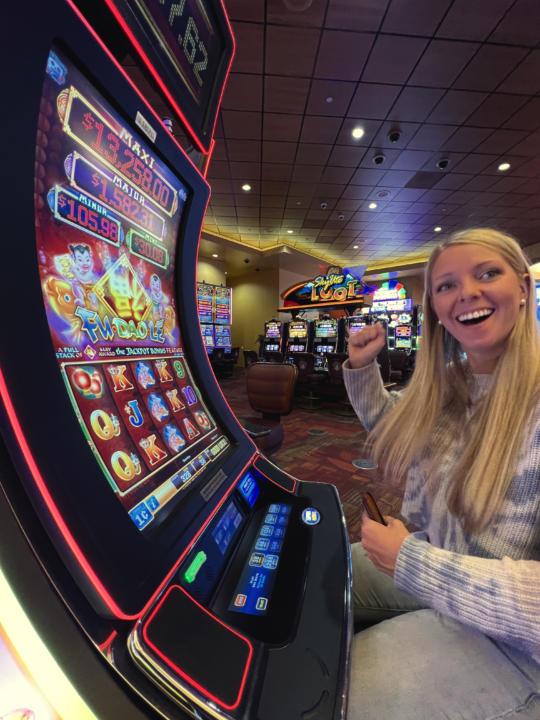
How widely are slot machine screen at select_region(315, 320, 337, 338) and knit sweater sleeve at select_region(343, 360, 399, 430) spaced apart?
5.56m

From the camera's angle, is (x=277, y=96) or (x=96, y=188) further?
(x=277, y=96)

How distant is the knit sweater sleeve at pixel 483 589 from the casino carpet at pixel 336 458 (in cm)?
113

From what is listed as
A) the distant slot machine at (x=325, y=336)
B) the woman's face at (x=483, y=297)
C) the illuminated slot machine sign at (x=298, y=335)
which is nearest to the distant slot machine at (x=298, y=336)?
the illuminated slot machine sign at (x=298, y=335)

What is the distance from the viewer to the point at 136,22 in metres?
0.58

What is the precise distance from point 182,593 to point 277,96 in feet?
13.4

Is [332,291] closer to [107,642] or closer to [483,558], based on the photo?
[483,558]

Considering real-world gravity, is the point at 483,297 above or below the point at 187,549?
above

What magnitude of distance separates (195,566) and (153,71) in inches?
37.0

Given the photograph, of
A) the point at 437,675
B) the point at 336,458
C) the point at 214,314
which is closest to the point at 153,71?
the point at 437,675

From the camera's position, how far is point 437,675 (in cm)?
50

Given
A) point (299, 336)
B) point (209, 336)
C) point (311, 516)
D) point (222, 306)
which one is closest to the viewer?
point (311, 516)

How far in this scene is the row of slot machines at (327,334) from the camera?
20.3ft

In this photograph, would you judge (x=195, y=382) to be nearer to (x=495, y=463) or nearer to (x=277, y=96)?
(x=495, y=463)

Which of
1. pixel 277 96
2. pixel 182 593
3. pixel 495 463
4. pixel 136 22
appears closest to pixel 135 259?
pixel 136 22
